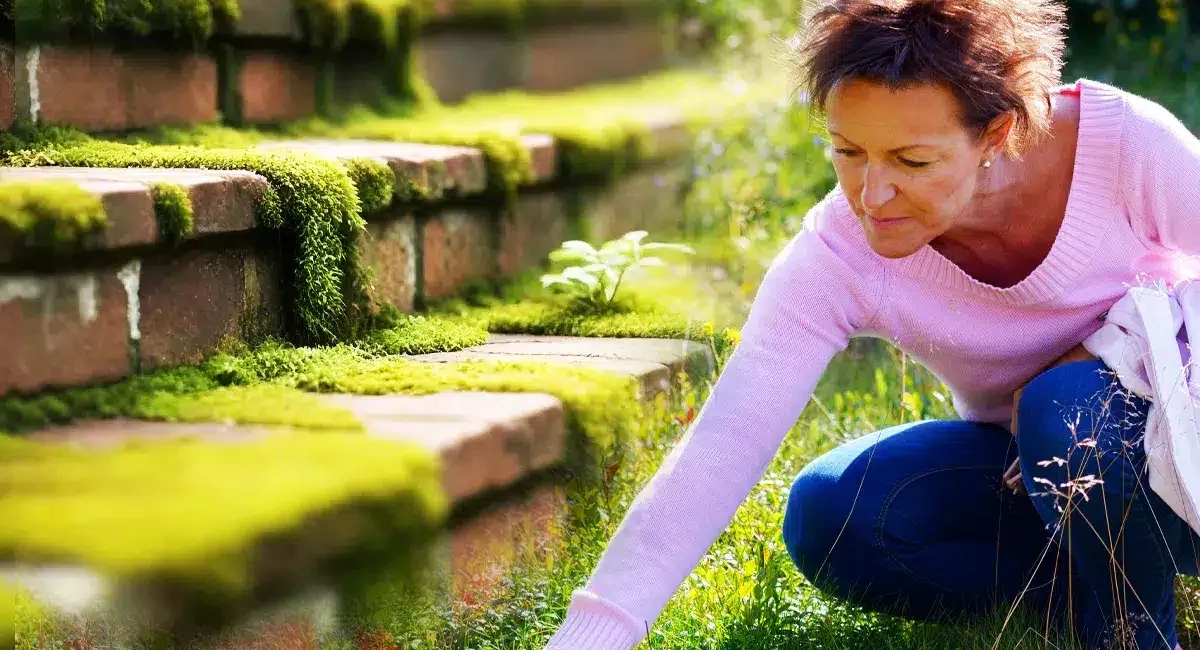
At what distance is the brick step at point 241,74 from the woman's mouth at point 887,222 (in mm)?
1561

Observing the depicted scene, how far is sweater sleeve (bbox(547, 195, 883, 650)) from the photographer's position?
183 cm

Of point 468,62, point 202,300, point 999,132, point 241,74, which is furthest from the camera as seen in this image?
point 468,62

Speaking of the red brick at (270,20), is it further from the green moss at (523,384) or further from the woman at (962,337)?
the woman at (962,337)

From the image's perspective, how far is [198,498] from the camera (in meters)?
1.82

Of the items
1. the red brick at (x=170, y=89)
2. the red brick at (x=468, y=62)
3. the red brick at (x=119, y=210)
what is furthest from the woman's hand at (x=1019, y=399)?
the red brick at (x=468, y=62)

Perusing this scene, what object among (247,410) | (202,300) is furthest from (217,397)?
(202,300)

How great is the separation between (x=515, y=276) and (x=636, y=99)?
1.71m

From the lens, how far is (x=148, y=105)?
8.91 feet

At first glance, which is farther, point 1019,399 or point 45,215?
point 1019,399

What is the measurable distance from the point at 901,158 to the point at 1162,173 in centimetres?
45

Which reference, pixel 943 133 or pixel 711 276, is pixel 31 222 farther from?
pixel 711 276

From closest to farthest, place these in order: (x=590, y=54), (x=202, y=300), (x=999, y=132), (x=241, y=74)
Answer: (x=999, y=132) < (x=202, y=300) < (x=241, y=74) < (x=590, y=54)

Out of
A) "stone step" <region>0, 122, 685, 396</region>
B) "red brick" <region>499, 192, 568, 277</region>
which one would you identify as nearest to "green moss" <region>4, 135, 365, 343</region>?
"stone step" <region>0, 122, 685, 396</region>

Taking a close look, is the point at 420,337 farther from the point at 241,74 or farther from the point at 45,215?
the point at 45,215
